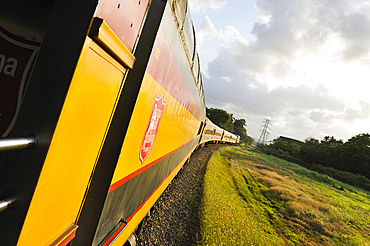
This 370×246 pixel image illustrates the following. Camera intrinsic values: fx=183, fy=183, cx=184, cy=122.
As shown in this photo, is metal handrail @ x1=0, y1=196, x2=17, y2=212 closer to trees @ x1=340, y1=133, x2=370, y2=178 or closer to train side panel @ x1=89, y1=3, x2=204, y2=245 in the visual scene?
train side panel @ x1=89, y1=3, x2=204, y2=245

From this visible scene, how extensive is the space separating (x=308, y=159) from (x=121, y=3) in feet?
136

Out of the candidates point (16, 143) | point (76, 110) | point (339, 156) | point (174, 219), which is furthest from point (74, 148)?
point (339, 156)

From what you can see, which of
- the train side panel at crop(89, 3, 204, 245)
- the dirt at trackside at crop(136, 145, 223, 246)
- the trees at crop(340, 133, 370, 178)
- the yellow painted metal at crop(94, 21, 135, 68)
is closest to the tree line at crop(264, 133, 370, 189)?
the trees at crop(340, 133, 370, 178)

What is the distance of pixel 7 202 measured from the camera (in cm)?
A: 86

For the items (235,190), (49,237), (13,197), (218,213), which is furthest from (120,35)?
(235,190)

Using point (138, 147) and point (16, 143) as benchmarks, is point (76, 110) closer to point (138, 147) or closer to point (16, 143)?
point (16, 143)

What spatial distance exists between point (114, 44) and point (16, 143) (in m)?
0.77

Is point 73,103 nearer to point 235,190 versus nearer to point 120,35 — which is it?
point 120,35

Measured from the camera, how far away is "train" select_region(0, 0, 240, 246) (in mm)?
924

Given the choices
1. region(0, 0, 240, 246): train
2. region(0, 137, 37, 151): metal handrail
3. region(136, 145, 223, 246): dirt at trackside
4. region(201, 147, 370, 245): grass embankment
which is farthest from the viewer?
region(201, 147, 370, 245): grass embankment

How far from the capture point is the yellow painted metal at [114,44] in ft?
3.34

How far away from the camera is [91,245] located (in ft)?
4.97

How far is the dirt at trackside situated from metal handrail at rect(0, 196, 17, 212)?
3.00 metres

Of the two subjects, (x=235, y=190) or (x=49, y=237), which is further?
(x=235, y=190)
